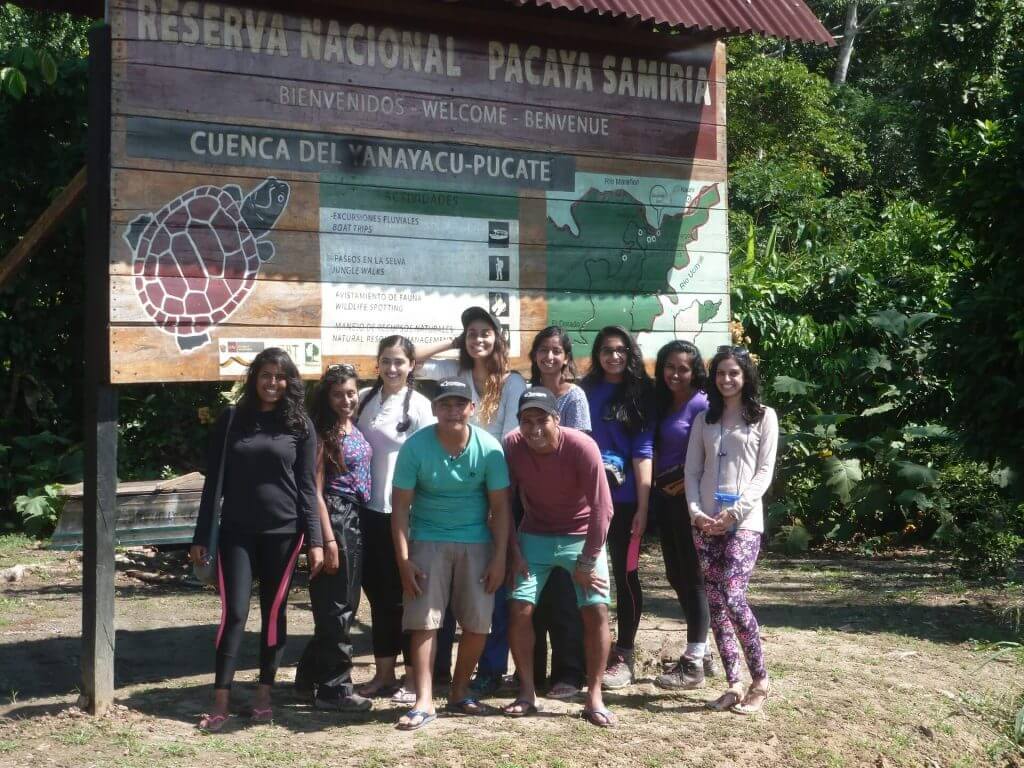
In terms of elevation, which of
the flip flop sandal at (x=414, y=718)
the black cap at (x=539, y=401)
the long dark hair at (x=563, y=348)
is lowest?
the flip flop sandal at (x=414, y=718)

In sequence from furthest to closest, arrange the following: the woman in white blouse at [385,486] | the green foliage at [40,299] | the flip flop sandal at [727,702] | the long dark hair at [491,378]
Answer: the green foliage at [40,299] → the long dark hair at [491,378] → the woman in white blouse at [385,486] → the flip flop sandal at [727,702]

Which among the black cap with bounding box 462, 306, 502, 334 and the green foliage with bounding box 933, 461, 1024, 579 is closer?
the black cap with bounding box 462, 306, 502, 334

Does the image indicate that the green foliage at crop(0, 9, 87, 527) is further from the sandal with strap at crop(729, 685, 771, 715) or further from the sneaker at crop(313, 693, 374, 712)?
the sandal with strap at crop(729, 685, 771, 715)

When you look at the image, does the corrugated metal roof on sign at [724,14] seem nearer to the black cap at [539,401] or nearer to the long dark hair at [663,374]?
the long dark hair at [663,374]

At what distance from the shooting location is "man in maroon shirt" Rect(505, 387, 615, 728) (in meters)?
5.57

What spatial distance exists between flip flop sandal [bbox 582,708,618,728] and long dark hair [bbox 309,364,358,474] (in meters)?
1.64

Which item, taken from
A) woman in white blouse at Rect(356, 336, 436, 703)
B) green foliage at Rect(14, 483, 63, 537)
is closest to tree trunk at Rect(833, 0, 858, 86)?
green foliage at Rect(14, 483, 63, 537)

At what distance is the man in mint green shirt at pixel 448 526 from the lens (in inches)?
217

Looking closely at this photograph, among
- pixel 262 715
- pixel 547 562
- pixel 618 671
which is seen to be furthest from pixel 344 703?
pixel 618 671

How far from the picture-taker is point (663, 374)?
6.28m

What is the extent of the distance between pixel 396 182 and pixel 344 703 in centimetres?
262

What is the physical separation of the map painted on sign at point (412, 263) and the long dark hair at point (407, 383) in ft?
0.69

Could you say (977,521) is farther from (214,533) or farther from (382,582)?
(214,533)

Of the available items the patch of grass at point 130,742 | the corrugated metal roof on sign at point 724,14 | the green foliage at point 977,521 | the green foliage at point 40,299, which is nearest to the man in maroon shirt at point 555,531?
the patch of grass at point 130,742
